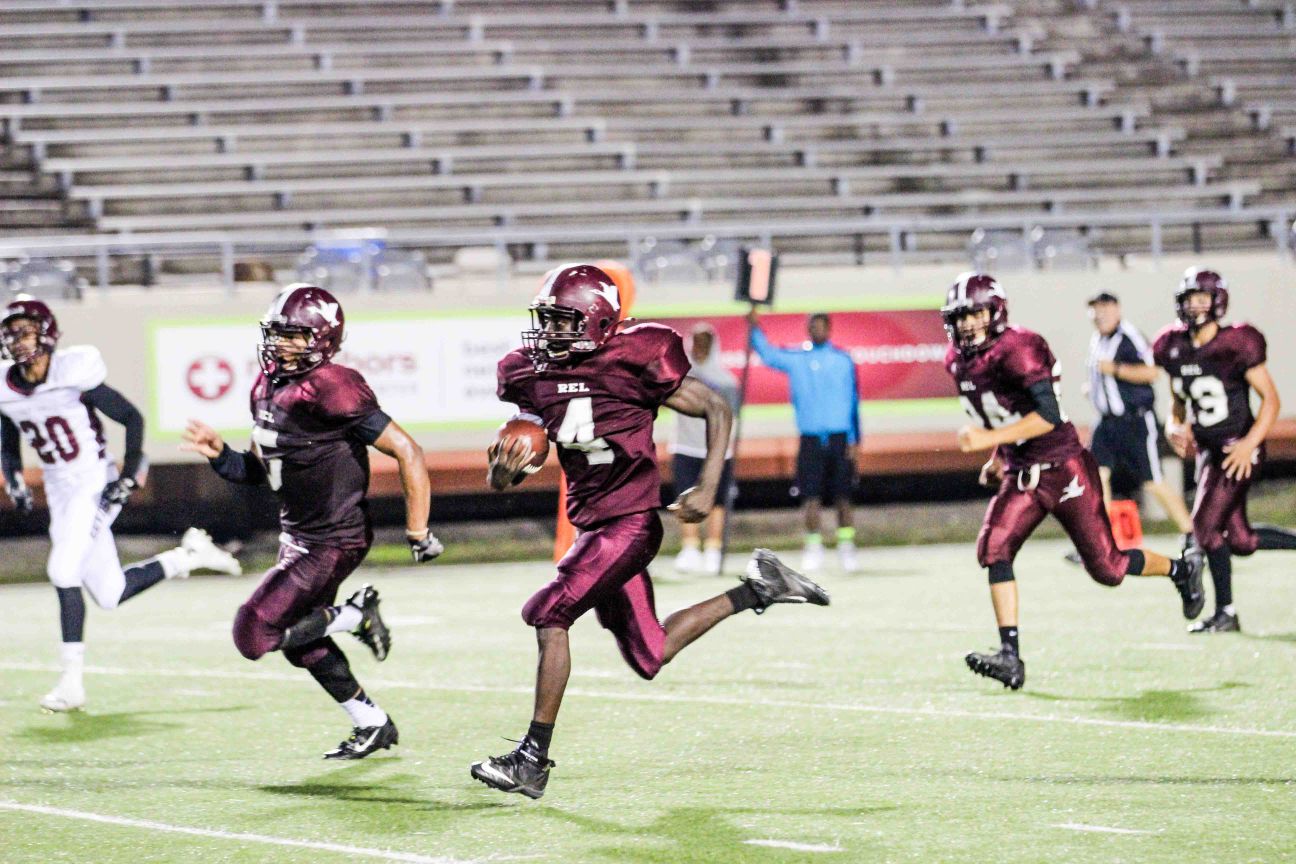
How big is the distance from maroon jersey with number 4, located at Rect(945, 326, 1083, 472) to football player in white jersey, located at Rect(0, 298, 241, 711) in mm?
3520

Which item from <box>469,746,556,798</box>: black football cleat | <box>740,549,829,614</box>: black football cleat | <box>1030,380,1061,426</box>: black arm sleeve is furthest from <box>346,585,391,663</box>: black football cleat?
<box>1030,380,1061,426</box>: black arm sleeve

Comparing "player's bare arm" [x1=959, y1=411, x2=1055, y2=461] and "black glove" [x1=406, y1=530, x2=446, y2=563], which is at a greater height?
"player's bare arm" [x1=959, y1=411, x2=1055, y2=461]

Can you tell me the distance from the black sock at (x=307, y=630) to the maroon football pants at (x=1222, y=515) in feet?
15.3

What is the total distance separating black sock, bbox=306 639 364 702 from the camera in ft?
21.9

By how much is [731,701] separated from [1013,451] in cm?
161

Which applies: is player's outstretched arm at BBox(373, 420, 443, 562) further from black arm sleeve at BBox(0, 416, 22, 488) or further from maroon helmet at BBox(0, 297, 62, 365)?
black arm sleeve at BBox(0, 416, 22, 488)

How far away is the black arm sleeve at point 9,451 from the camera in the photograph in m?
8.50

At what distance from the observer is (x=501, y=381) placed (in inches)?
239

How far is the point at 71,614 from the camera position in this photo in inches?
322

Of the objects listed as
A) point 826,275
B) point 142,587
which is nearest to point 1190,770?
point 142,587

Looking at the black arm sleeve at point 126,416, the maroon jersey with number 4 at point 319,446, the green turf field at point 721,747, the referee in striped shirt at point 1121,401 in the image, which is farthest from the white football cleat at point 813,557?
the maroon jersey with number 4 at point 319,446

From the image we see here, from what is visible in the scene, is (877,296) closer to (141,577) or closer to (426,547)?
(141,577)

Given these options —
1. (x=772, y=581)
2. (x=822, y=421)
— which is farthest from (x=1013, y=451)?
(x=822, y=421)

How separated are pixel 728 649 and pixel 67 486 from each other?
335 centimetres
